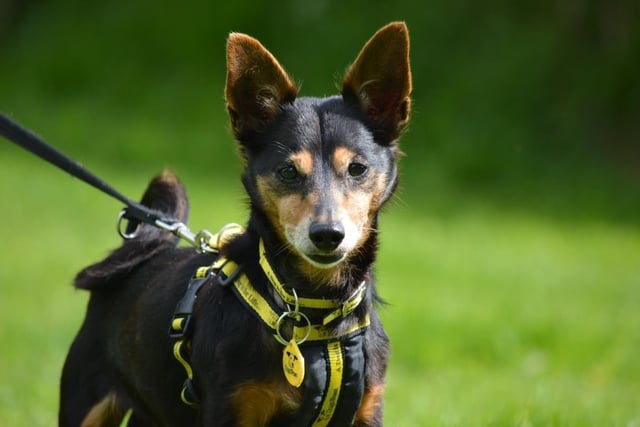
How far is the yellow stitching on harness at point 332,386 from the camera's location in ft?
13.1

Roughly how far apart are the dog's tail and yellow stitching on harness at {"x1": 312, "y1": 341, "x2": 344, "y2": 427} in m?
1.41

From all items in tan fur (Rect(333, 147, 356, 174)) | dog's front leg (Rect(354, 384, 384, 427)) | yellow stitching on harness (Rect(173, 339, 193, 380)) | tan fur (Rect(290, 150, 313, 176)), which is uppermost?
tan fur (Rect(333, 147, 356, 174))

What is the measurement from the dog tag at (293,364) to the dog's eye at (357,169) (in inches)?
27.9

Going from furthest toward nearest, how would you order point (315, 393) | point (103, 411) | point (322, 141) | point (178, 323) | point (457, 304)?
point (457, 304) < point (103, 411) < point (178, 323) < point (322, 141) < point (315, 393)

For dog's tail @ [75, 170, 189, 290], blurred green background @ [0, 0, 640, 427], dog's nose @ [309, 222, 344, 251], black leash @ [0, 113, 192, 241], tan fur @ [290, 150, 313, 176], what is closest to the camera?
dog's nose @ [309, 222, 344, 251]

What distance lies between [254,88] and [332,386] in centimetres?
124

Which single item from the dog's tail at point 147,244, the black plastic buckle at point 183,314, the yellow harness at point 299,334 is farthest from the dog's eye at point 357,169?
the dog's tail at point 147,244

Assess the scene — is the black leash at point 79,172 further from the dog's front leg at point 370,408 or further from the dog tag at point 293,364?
the dog's front leg at point 370,408

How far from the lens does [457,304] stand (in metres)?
10.5

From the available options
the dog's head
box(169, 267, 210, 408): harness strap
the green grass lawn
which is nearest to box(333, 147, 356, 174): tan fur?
the dog's head

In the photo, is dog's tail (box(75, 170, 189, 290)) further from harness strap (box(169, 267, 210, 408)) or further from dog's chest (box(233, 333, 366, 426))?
dog's chest (box(233, 333, 366, 426))

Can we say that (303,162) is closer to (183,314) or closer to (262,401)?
(183,314)

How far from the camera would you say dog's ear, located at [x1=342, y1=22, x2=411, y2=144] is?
4.27 meters

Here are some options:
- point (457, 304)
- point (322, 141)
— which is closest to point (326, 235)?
point (322, 141)
